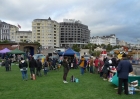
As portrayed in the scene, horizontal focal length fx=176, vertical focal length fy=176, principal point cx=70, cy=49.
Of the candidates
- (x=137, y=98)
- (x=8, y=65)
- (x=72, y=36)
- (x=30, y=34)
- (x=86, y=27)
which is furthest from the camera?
(x=86, y=27)

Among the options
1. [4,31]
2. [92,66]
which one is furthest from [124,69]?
[4,31]

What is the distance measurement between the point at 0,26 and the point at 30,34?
26060mm

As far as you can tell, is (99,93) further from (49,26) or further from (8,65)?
(49,26)

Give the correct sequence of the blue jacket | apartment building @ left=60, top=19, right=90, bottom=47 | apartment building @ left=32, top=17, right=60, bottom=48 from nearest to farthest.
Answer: the blue jacket
apartment building @ left=32, top=17, right=60, bottom=48
apartment building @ left=60, top=19, right=90, bottom=47

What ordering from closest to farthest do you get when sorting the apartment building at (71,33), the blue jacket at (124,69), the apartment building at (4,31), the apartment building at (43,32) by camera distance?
1. the blue jacket at (124,69)
2. the apartment building at (4,31)
3. the apartment building at (43,32)
4. the apartment building at (71,33)

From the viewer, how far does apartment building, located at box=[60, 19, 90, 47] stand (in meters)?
144

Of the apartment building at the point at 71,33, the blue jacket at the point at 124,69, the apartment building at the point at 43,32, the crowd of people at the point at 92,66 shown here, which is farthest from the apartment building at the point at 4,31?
the blue jacket at the point at 124,69

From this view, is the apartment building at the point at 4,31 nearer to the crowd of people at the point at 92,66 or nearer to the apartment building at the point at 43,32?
the apartment building at the point at 43,32

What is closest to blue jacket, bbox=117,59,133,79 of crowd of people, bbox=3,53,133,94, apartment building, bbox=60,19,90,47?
crowd of people, bbox=3,53,133,94

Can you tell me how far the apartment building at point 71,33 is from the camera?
144125 mm

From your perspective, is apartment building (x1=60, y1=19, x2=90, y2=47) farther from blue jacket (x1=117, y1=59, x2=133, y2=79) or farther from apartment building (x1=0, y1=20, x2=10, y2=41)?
blue jacket (x1=117, y1=59, x2=133, y2=79)

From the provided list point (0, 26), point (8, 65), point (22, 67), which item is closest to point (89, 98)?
point (22, 67)

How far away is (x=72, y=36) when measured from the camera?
14700cm

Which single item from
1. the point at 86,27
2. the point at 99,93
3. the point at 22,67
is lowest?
the point at 99,93
